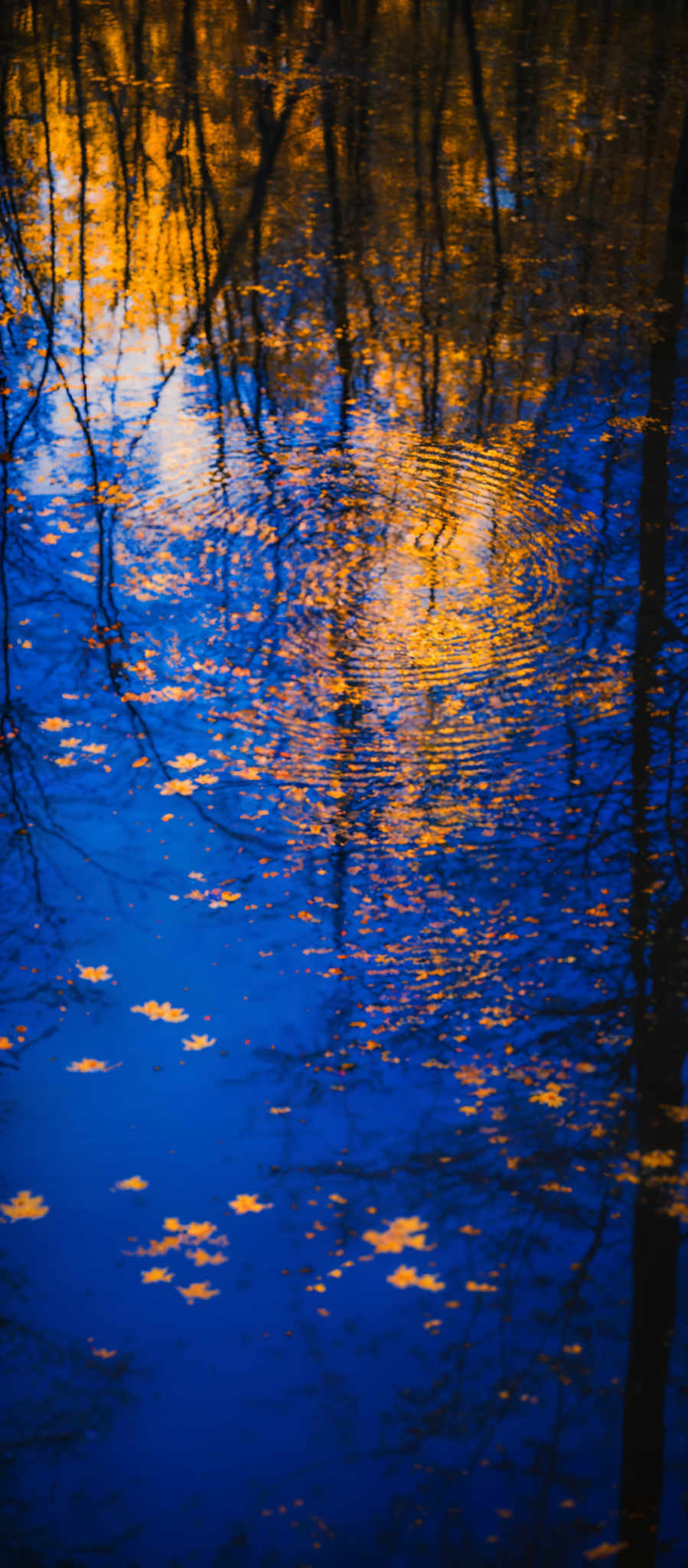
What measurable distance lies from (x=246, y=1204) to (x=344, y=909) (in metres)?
1.55

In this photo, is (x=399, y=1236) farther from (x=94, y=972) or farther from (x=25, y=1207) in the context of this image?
(x=94, y=972)

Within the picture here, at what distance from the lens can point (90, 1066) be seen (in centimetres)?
477

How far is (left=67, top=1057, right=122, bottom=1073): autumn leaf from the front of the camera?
4.75 metres

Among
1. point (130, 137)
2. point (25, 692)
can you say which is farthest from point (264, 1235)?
point (130, 137)

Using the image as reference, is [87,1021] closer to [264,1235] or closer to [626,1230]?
[264,1235]

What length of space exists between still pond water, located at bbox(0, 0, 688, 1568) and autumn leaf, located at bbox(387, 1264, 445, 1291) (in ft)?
0.05

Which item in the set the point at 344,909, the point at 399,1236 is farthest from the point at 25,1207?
the point at 344,909

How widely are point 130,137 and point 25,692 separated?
40.2 ft

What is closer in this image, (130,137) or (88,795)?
(88,795)

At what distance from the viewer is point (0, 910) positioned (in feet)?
17.7

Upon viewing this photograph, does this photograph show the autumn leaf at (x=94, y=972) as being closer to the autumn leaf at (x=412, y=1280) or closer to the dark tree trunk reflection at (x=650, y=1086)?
the autumn leaf at (x=412, y=1280)

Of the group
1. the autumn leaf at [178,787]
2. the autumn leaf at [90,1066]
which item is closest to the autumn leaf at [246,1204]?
the autumn leaf at [90,1066]

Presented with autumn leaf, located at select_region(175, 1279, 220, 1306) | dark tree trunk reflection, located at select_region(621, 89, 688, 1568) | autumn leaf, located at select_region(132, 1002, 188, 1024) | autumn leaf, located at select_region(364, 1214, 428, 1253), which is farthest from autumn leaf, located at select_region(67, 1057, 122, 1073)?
dark tree trunk reflection, located at select_region(621, 89, 688, 1568)

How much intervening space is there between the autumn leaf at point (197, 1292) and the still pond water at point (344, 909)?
0.12ft
